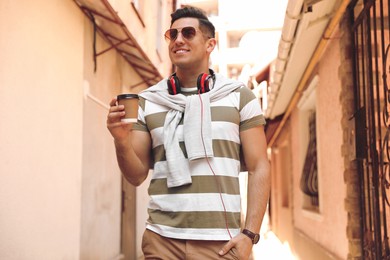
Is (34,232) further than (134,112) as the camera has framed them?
Yes

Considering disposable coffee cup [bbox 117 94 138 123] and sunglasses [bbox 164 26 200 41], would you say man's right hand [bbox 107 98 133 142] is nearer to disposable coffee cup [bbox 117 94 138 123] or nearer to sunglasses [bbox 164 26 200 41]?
disposable coffee cup [bbox 117 94 138 123]

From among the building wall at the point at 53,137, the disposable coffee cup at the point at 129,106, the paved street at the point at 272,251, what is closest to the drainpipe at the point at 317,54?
the building wall at the point at 53,137

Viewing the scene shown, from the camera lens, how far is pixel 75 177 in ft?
17.5

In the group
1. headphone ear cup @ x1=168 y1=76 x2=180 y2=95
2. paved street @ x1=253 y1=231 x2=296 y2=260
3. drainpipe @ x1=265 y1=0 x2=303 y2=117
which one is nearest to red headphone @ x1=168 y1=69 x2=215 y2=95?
headphone ear cup @ x1=168 y1=76 x2=180 y2=95

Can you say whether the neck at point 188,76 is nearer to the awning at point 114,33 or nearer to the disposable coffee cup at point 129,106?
the disposable coffee cup at point 129,106

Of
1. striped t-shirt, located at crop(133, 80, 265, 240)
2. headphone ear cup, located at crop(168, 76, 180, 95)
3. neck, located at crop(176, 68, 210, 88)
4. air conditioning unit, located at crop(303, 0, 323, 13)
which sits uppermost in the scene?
air conditioning unit, located at crop(303, 0, 323, 13)

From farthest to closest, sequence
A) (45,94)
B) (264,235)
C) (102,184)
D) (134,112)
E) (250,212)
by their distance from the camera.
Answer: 1. (264,235)
2. (102,184)
3. (45,94)
4. (250,212)
5. (134,112)

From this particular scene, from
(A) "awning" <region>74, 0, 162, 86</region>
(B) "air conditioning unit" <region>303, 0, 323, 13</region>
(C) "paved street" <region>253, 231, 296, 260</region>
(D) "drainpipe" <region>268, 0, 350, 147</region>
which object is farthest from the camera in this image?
(C) "paved street" <region>253, 231, 296, 260</region>

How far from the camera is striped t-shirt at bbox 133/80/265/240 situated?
7.45 ft

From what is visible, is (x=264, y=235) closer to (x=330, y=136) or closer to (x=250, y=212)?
(x=330, y=136)

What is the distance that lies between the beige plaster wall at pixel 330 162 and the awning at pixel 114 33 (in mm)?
2462

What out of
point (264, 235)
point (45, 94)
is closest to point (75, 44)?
point (45, 94)

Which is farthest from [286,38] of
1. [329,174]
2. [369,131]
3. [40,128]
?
[40,128]

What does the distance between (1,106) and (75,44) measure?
1.98 meters
